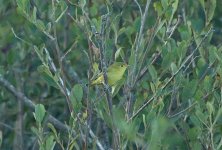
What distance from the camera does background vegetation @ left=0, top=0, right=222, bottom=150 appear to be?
78.4 inches

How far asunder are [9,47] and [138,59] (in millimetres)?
1350

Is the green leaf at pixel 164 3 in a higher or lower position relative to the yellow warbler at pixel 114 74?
higher

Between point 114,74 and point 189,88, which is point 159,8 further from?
point 114,74

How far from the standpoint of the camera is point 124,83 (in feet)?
6.89

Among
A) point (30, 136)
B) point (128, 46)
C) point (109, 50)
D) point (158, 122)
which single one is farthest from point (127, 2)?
point (158, 122)

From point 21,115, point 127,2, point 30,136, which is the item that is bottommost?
point 30,136

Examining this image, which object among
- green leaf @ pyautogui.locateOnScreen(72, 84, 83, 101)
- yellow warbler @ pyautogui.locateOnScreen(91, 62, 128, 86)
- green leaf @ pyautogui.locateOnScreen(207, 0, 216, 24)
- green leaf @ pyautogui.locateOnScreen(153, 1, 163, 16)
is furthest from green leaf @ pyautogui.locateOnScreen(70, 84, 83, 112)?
green leaf @ pyautogui.locateOnScreen(207, 0, 216, 24)

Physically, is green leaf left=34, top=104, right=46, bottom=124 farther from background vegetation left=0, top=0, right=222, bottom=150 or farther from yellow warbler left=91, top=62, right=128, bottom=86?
yellow warbler left=91, top=62, right=128, bottom=86

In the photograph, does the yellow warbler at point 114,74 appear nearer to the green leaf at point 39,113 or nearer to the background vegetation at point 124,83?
the background vegetation at point 124,83

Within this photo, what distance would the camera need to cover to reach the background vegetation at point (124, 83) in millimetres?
1991

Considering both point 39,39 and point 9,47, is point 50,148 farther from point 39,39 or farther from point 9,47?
point 9,47

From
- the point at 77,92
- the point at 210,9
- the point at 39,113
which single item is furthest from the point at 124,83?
the point at 210,9

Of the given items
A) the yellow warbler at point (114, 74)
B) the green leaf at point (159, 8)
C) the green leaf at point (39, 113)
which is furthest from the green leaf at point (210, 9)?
the green leaf at point (39, 113)

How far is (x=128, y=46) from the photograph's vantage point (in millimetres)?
2809
